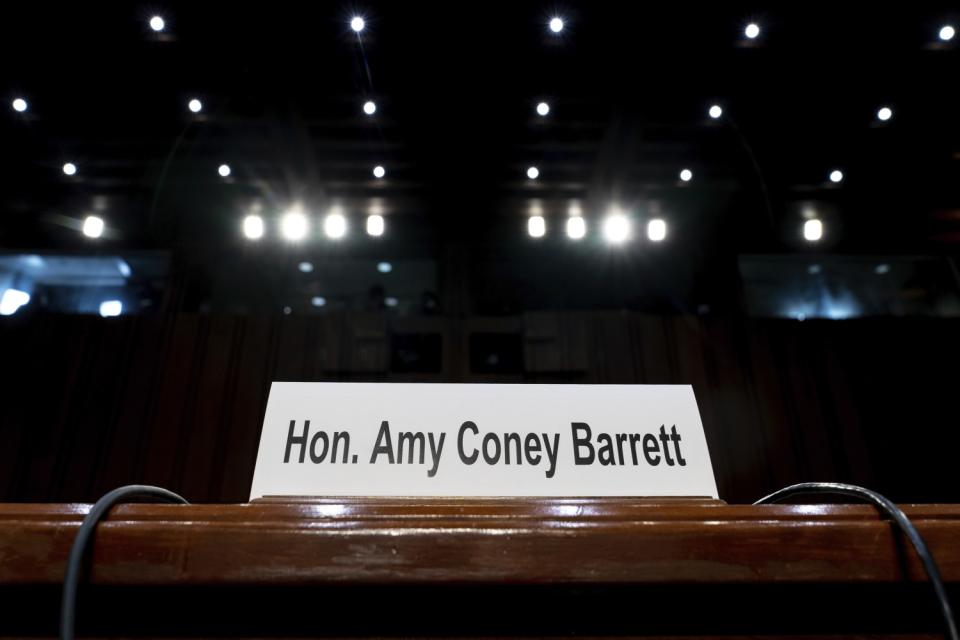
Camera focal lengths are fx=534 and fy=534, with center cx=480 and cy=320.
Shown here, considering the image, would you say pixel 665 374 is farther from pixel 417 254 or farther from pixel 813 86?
pixel 417 254

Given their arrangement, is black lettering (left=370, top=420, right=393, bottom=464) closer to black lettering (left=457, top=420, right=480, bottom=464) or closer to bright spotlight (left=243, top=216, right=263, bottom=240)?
black lettering (left=457, top=420, right=480, bottom=464)

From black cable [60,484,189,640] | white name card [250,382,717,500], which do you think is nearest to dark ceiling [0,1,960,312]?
white name card [250,382,717,500]

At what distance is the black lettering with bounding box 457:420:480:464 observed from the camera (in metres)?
0.44

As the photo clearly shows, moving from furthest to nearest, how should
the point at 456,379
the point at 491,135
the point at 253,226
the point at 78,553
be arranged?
the point at 253,226 → the point at 456,379 → the point at 491,135 → the point at 78,553

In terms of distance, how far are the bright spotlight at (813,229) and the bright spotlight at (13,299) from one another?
6.51 meters

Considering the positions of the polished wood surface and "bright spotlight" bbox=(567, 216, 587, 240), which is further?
"bright spotlight" bbox=(567, 216, 587, 240)

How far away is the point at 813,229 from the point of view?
446cm

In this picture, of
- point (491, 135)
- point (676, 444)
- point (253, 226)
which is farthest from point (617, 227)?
point (676, 444)

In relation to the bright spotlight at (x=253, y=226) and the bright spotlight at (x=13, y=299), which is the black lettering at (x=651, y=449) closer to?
the bright spotlight at (x=253, y=226)

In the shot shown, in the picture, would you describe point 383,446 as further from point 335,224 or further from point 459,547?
point 335,224

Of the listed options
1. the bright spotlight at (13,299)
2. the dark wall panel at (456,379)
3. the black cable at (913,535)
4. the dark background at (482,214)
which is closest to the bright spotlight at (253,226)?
the dark background at (482,214)

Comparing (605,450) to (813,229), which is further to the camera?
(813,229)

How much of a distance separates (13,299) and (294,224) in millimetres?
2462

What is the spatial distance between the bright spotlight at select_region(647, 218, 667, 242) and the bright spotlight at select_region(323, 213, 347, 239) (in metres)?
2.57
